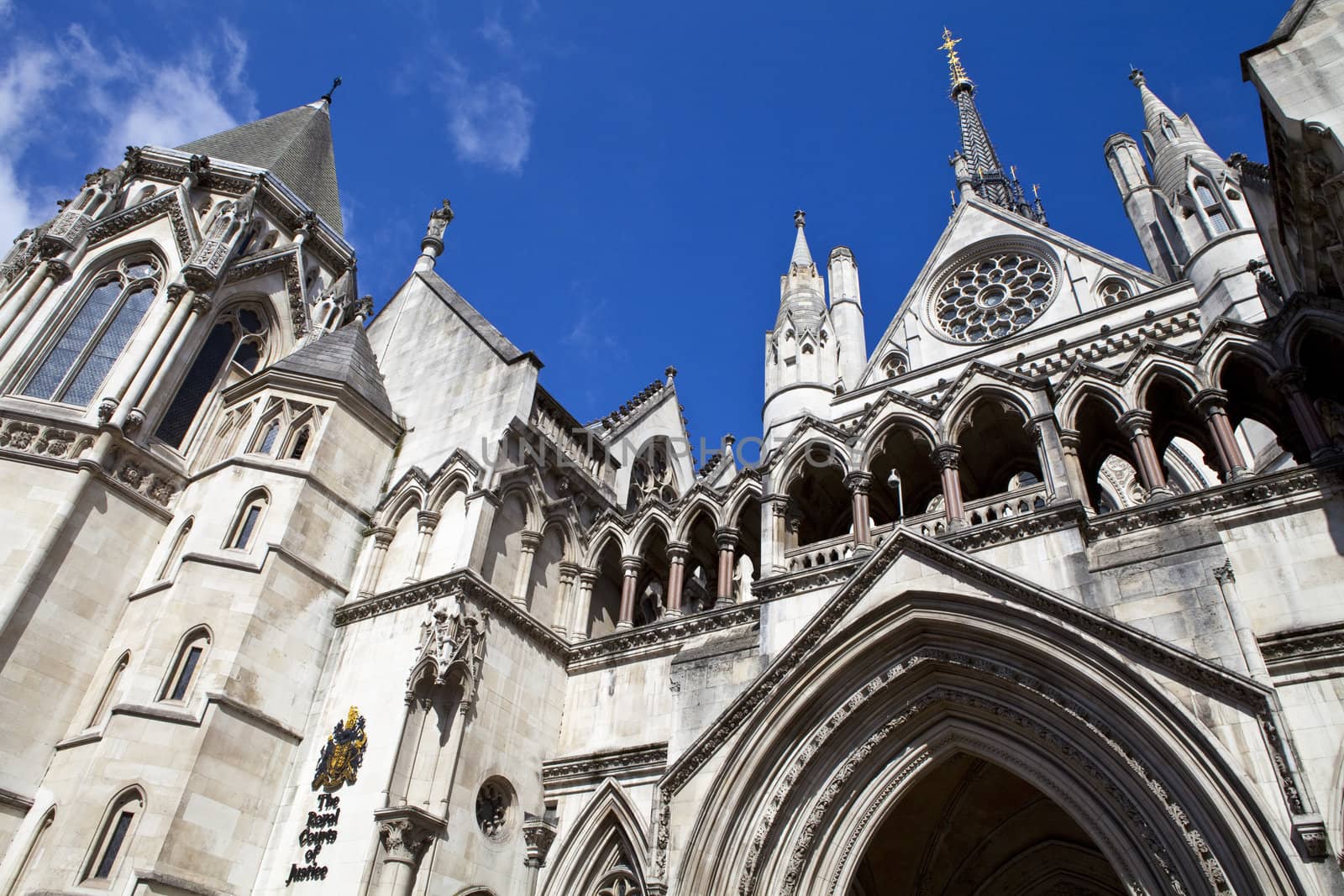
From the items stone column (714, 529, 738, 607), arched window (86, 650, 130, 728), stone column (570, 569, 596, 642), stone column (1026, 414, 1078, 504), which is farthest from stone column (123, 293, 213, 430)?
stone column (1026, 414, 1078, 504)

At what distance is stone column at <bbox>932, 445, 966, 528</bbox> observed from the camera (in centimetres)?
1329

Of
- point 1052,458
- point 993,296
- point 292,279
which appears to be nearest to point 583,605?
point 1052,458

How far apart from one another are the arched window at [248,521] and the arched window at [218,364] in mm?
2662

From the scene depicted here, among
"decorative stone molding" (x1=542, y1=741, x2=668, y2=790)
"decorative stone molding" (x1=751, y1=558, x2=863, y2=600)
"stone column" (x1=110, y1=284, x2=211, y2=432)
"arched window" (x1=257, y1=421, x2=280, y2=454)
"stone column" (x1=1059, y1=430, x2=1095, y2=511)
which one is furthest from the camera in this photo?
"arched window" (x1=257, y1=421, x2=280, y2=454)

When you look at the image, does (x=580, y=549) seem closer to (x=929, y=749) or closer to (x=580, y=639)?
(x=580, y=639)

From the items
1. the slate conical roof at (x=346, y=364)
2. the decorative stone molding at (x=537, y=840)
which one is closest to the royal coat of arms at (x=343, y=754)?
the decorative stone molding at (x=537, y=840)

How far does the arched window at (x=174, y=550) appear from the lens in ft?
48.7

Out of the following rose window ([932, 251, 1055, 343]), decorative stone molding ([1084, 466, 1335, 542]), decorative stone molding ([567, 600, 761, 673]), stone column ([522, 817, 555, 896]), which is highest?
rose window ([932, 251, 1055, 343])

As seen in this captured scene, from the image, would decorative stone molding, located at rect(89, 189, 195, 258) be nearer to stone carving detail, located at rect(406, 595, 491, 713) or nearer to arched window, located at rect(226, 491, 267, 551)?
arched window, located at rect(226, 491, 267, 551)

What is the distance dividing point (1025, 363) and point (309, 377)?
15.0 metres

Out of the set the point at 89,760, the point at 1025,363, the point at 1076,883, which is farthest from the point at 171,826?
the point at 1025,363

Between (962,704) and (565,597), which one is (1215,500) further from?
(565,597)

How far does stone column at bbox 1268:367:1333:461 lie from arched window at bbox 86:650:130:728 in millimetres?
16110

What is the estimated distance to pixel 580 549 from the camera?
17359 millimetres
